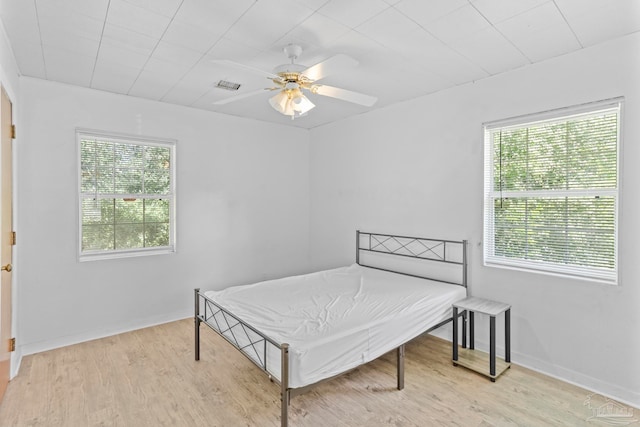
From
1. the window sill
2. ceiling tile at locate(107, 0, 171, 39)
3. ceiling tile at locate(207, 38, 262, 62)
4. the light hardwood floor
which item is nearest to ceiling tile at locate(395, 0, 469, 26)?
ceiling tile at locate(207, 38, 262, 62)

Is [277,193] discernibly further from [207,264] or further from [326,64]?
[326,64]

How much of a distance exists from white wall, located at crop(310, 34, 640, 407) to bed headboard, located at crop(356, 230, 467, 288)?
0.35ft

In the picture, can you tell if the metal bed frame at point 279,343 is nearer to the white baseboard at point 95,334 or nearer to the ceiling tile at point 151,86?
the white baseboard at point 95,334

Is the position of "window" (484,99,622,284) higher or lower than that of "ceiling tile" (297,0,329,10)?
lower

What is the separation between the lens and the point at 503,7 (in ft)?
6.92

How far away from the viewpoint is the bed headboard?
3.55 metres

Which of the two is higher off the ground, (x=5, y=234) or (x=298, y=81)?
(x=298, y=81)

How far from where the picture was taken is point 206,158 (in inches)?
173

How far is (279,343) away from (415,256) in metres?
2.31

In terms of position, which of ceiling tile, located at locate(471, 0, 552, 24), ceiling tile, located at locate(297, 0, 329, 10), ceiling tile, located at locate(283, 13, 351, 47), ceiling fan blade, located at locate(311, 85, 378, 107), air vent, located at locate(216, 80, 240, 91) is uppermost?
ceiling tile, located at locate(471, 0, 552, 24)

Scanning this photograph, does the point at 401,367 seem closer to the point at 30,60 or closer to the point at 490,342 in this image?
the point at 490,342

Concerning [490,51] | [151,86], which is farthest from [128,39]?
[490,51]

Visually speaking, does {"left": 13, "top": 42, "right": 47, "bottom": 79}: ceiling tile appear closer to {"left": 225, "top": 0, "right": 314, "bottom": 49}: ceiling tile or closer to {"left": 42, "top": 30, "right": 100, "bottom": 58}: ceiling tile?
{"left": 42, "top": 30, "right": 100, "bottom": 58}: ceiling tile

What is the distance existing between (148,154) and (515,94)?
3952 millimetres
